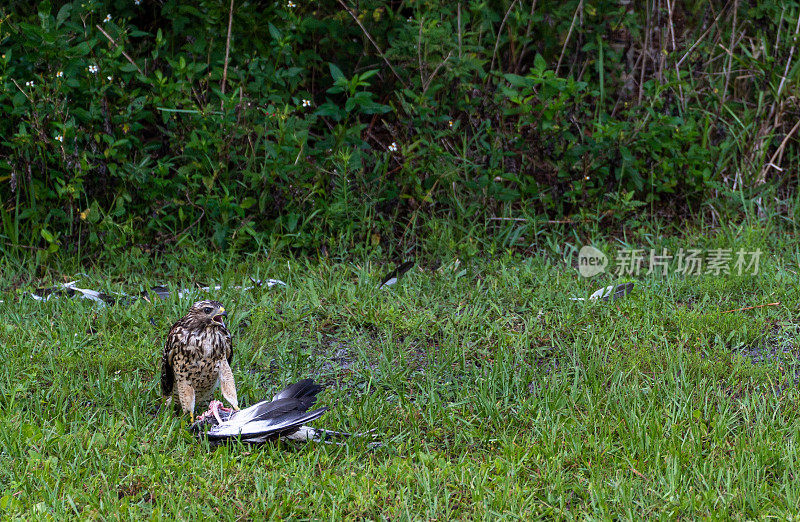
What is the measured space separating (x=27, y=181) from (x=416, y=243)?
258 centimetres

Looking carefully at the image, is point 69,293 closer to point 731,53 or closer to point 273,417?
point 273,417

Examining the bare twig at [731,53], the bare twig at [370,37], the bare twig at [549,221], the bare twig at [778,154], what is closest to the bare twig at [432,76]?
the bare twig at [370,37]

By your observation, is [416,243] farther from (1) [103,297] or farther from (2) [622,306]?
(1) [103,297]

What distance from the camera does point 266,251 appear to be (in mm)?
5629

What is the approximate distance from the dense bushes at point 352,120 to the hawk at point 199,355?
201cm

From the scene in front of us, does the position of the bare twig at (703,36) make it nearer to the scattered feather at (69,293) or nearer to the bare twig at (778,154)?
the bare twig at (778,154)

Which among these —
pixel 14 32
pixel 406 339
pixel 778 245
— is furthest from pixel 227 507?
pixel 778 245

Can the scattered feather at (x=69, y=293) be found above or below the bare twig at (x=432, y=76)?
below

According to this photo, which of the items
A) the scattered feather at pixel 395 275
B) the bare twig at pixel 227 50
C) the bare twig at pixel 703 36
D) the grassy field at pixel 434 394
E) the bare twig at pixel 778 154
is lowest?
the bare twig at pixel 778 154

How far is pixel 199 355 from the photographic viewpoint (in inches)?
140

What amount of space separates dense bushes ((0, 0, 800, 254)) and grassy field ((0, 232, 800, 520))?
18.0 inches

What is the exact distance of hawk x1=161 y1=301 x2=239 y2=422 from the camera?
3562 millimetres

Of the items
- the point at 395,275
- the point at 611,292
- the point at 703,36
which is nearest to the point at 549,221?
the point at 611,292

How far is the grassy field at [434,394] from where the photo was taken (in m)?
3.14
